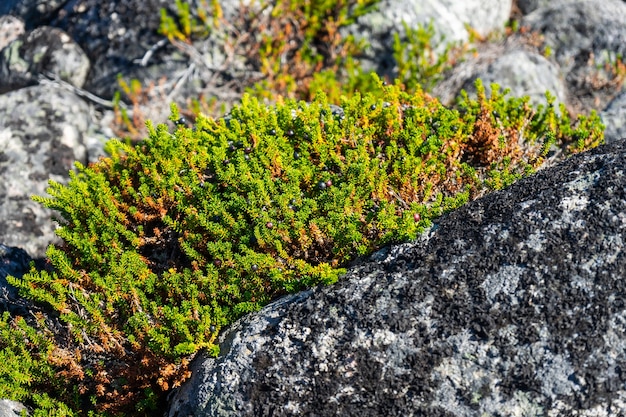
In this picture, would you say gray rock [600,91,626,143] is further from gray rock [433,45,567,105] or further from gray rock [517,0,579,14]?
gray rock [517,0,579,14]

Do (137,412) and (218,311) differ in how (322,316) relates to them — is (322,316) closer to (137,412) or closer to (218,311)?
(218,311)

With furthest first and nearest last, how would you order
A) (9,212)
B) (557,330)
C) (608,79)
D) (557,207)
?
(608,79) → (9,212) → (557,207) → (557,330)

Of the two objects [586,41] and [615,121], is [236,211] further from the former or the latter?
[586,41]

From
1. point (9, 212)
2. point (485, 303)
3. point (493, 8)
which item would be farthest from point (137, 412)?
point (493, 8)

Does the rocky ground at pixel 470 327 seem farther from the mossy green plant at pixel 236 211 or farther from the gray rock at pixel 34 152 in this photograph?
the gray rock at pixel 34 152

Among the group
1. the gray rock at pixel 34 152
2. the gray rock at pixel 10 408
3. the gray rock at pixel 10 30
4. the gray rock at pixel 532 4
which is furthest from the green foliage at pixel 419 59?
the gray rock at pixel 10 408

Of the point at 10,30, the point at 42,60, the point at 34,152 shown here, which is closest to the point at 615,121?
the point at 34,152
